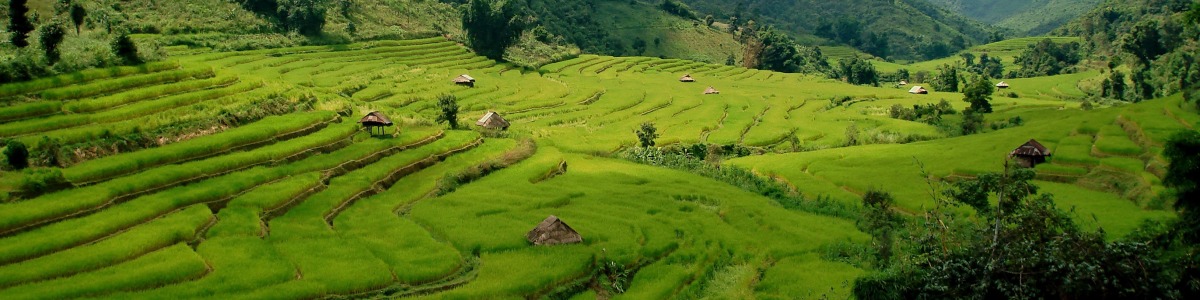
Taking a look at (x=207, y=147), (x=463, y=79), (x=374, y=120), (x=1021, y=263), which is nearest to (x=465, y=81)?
(x=463, y=79)

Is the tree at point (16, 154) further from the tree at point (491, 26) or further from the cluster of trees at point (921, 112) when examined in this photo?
the tree at point (491, 26)

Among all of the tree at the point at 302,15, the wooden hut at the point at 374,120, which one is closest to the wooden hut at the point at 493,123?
the wooden hut at the point at 374,120

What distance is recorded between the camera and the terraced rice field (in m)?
20.7

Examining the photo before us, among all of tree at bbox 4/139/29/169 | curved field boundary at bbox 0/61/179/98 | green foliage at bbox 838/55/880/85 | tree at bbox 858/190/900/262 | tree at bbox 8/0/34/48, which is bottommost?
green foliage at bbox 838/55/880/85

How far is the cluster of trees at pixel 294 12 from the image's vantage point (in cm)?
6581

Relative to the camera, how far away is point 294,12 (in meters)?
65.6

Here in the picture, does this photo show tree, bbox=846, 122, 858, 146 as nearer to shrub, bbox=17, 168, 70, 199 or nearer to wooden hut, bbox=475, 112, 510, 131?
wooden hut, bbox=475, 112, 510, 131

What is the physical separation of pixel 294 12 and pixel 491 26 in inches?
781

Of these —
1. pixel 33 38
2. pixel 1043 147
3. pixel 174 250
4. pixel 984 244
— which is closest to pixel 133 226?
pixel 174 250

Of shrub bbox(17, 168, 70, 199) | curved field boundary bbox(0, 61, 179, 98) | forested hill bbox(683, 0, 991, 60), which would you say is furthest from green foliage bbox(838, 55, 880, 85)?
shrub bbox(17, 168, 70, 199)

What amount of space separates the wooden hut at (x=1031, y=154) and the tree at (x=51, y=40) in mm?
41996

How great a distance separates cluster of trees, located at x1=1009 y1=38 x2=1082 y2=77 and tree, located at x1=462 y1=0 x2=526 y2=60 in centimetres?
7339

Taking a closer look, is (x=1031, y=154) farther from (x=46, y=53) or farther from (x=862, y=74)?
(x=862, y=74)

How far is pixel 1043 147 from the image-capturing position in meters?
37.1
